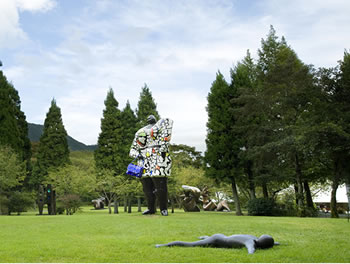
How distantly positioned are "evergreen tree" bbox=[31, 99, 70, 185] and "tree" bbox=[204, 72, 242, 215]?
46.0 feet

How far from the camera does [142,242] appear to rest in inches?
240

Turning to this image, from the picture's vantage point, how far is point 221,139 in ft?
64.2

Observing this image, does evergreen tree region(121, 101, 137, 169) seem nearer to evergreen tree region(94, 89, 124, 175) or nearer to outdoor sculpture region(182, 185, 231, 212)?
evergreen tree region(94, 89, 124, 175)

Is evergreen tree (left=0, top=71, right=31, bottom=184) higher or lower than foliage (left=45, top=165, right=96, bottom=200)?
higher

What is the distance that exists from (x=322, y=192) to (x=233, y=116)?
13778mm

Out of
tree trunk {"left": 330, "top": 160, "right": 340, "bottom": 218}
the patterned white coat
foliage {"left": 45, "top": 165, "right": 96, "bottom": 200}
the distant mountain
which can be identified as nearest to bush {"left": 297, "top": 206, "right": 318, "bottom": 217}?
tree trunk {"left": 330, "top": 160, "right": 340, "bottom": 218}

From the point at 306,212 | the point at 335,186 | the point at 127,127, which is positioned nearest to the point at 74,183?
the point at 127,127

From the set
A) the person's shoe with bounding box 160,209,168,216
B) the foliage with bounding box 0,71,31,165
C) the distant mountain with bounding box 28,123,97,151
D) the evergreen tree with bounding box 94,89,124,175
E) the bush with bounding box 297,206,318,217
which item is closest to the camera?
the person's shoe with bounding box 160,209,168,216

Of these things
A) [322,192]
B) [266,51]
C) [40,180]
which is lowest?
[322,192]

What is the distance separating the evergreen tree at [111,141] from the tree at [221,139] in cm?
860

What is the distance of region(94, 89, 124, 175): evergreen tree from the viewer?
2603 centimetres

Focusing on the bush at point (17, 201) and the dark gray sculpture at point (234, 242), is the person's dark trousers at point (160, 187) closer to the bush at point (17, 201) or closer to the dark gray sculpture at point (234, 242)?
the dark gray sculpture at point (234, 242)

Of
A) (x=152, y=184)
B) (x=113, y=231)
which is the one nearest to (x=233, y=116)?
(x=152, y=184)

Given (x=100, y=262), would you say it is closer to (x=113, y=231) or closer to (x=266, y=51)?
(x=113, y=231)
